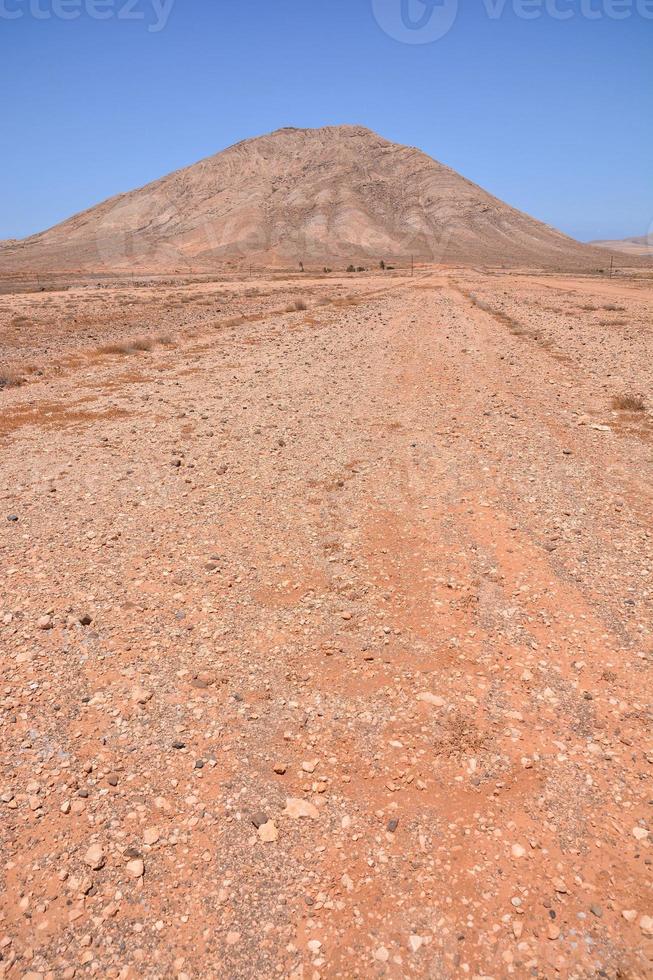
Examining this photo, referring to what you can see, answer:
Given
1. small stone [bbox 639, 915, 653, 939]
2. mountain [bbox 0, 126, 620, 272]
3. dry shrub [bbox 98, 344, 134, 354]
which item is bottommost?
small stone [bbox 639, 915, 653, 939]

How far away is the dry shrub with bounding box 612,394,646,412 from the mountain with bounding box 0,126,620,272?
11240 centimetres

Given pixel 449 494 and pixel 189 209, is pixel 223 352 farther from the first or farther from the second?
pixel 189 209

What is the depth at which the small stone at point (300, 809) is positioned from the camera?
3977 mm

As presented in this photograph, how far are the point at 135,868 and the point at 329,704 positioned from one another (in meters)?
1.79

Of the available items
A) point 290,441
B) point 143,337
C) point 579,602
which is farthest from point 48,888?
point 143,337

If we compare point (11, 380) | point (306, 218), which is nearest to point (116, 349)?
point (11, 380)

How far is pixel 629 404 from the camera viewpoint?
12.3 metres

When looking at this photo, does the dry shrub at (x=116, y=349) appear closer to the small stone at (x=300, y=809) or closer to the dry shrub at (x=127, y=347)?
the dry shrub at (x=127, y=347)

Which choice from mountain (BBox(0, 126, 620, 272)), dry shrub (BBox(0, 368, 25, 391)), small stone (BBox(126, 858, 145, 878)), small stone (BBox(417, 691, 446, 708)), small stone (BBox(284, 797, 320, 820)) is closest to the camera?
small stone (BBox(126, 858, 145, 878))

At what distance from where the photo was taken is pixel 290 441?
36.4ft

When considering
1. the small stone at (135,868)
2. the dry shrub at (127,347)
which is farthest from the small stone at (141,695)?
the dry shrub at (127,347)

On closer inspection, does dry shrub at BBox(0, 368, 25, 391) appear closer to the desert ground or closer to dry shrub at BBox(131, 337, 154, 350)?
dry shrub at BBox(131, 337, 154, 350)

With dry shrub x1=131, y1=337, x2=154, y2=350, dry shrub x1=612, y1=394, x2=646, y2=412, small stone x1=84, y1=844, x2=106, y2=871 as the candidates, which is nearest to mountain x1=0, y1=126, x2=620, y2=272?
dry shrub x1=131, y1=337, x2=154, y2=350

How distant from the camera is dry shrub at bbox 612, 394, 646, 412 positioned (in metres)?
12.2
